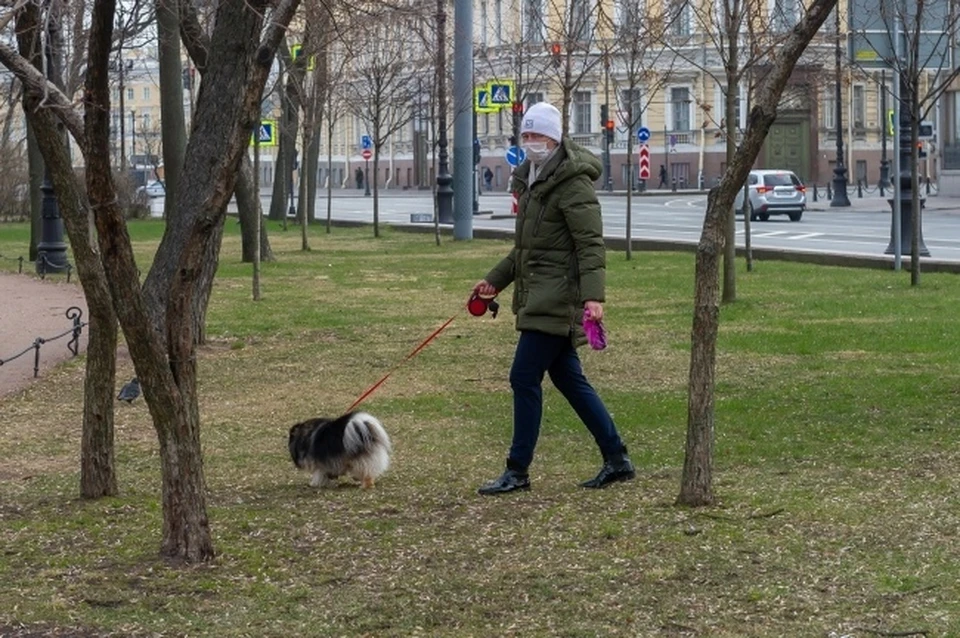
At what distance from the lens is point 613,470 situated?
8117 millimetres

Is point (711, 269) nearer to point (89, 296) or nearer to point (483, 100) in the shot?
point (89, 296)

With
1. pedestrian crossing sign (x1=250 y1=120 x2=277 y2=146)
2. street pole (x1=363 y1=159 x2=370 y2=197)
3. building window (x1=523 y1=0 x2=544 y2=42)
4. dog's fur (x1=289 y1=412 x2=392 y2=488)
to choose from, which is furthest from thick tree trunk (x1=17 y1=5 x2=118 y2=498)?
street pole (x1=363 y1=159 x2=370 y2=197)

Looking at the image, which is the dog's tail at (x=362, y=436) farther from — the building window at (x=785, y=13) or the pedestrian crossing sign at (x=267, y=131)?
the pedestrian crossing sign at (x=267, y=131)

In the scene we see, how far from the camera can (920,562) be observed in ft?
20.7

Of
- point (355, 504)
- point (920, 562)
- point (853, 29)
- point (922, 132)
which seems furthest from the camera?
point (922, 132)

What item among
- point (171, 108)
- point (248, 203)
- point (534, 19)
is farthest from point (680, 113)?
point (171, 108)

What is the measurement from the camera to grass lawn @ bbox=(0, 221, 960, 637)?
19.3ft

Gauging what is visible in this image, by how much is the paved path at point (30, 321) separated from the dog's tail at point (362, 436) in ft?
16.2

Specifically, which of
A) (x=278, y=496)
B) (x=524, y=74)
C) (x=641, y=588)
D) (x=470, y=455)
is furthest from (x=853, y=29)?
(x=524, y=74)

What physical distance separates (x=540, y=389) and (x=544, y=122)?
1270 millimetres

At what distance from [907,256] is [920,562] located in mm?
17813

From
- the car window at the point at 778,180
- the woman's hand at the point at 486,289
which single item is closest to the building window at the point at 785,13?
the woman's hand at the point at 486,289

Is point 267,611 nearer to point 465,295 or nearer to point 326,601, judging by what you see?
point 326,601

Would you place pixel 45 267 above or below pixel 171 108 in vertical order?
below
